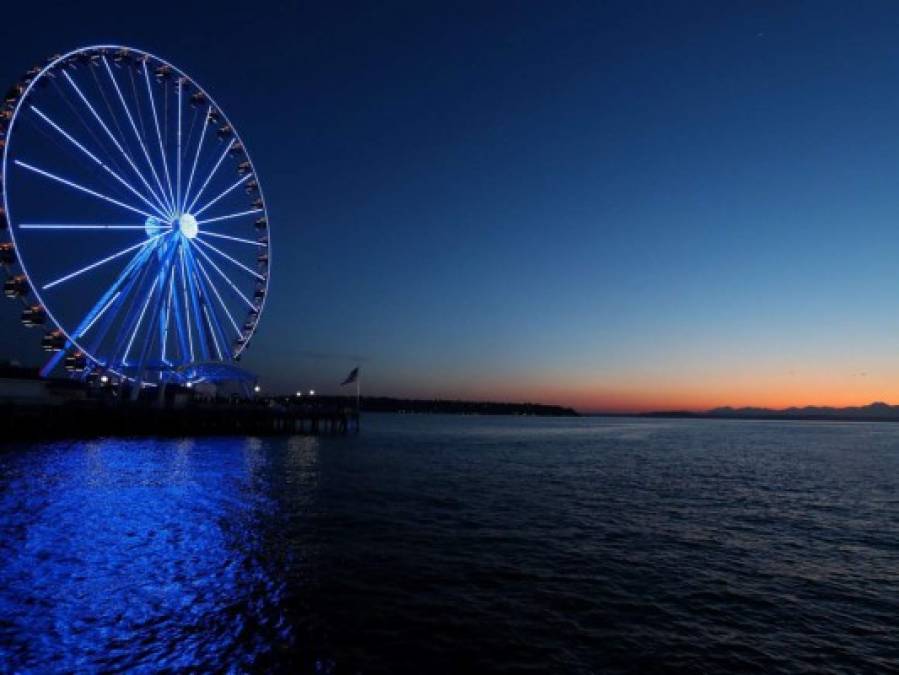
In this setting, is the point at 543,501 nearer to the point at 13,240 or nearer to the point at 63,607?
the point at 63,607

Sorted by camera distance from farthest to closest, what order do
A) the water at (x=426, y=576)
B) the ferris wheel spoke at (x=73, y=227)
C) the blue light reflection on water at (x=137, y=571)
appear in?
the ferris wheel spoke at (x=73, y=227), the water at (x=426, y=576), the blue light reflection on water at (x=137, y=571)

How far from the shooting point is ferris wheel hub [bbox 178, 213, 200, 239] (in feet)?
175

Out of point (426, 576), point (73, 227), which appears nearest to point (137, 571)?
point (426, 576)

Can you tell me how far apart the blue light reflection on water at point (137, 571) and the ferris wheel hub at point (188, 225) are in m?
25.4

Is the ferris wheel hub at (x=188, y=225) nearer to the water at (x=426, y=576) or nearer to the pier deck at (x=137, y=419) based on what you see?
the pier deck at (x=137, y=419)

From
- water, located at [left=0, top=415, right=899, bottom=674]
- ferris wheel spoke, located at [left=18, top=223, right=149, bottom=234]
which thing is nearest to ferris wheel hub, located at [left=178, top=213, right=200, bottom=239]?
ferris wheel spoke, located at [left=18, top=223, right=149, bottom=234]

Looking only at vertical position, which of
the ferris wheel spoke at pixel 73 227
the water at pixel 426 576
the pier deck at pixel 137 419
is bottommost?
the water at pixel 426 576

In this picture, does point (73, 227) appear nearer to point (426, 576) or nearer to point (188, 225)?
point (188, 225)

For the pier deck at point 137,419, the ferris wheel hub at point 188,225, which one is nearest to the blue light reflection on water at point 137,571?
the pier deck at point 137,419

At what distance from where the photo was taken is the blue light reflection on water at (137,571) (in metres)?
12.6

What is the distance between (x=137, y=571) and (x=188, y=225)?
42.6 meters

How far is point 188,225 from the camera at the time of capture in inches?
2124

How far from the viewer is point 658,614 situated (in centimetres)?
1559

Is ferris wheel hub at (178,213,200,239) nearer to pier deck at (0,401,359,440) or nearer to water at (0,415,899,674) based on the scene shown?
pier deck at (0,401,359,440)
